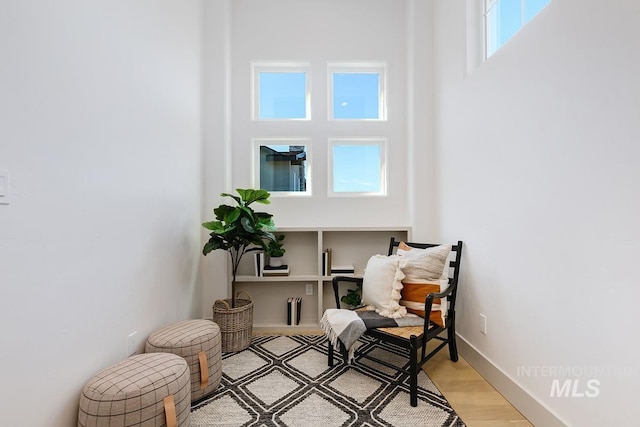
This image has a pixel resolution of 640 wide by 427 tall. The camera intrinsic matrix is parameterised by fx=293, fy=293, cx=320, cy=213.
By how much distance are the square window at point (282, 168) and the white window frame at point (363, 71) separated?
55 centimetres

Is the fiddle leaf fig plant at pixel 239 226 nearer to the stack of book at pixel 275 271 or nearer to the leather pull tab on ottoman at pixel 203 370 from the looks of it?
the stack of book at pixel 275 271

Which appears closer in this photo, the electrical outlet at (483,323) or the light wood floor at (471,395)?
the light wood floor at (471,395)

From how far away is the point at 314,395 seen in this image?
6.30 ft

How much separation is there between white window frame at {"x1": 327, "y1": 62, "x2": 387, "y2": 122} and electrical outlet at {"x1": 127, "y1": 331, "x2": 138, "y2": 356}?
2.64 m

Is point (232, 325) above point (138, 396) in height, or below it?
below

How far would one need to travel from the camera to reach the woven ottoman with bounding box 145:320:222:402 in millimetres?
1808

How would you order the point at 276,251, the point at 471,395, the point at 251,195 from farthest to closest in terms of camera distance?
the point at 276,251 < the point at 251,195 < the point at 471,395

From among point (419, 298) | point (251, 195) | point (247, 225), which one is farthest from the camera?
point (251, 195)

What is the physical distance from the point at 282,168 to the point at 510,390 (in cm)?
272

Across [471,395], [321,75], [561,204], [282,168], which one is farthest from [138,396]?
[321,75]

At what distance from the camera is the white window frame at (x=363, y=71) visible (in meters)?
3.28

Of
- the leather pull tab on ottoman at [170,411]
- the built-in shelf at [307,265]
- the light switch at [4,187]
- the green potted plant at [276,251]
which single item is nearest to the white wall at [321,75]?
the built-in shelf at [307,265]

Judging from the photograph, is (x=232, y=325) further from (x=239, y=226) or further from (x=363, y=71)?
(x=363, y=71)

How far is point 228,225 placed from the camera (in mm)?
2496
